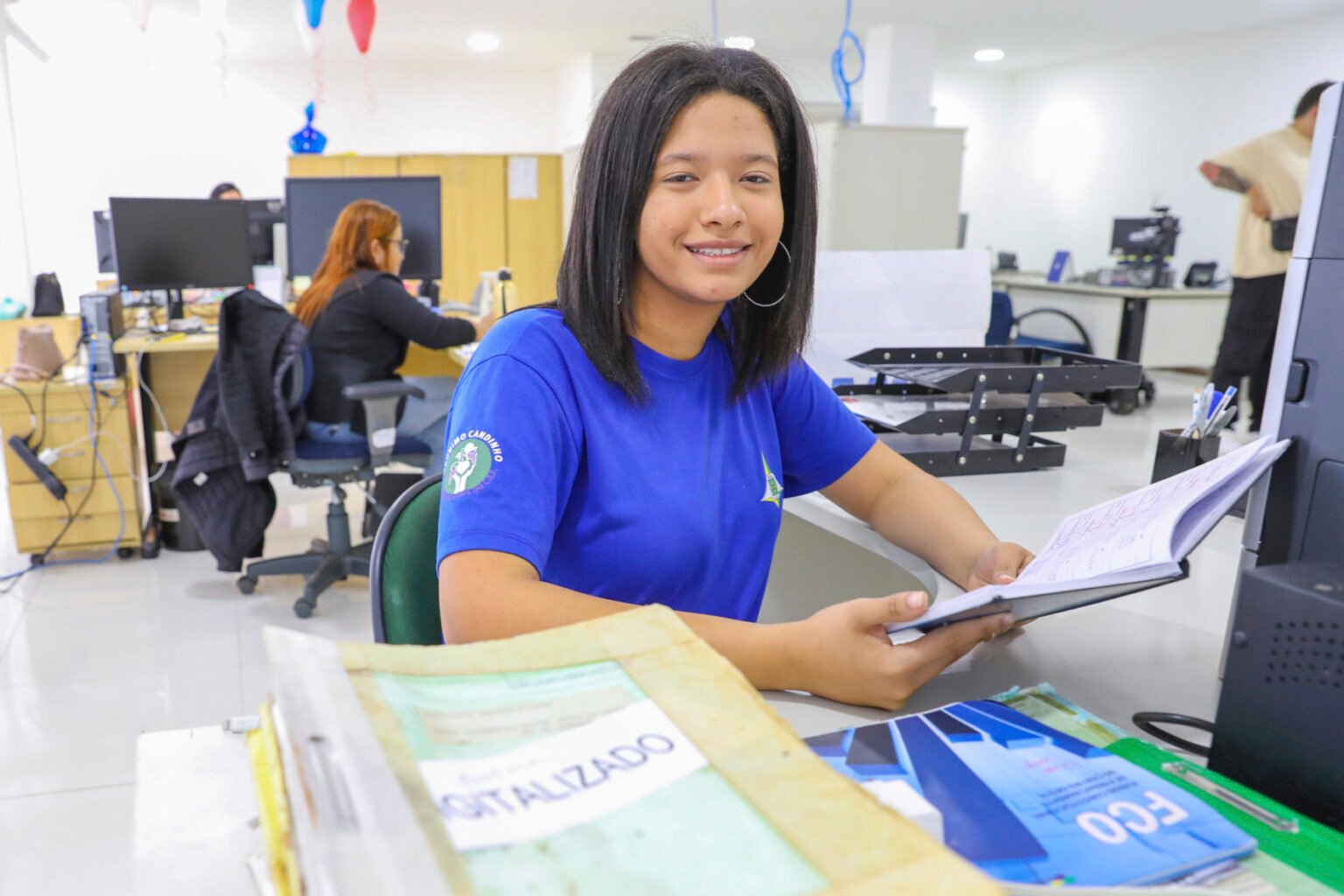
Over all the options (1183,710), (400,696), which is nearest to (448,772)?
(400,696)

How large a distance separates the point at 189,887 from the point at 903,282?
161 cm

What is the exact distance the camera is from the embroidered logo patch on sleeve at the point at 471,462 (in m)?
0.85

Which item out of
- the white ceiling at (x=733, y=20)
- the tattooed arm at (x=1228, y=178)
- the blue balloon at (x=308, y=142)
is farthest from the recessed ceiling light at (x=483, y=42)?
the tattooed arm at (x=1228, y=178)

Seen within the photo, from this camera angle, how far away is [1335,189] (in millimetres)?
757

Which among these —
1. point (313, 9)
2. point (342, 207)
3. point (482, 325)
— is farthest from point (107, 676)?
point (313, 9)

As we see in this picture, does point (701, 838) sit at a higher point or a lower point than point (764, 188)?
lower

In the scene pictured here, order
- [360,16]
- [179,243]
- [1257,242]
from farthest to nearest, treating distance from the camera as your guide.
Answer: [360,16]
[1257,242]
[179,243]

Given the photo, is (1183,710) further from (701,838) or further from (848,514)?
(701,838)

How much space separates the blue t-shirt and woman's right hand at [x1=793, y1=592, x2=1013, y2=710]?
23 centimetres

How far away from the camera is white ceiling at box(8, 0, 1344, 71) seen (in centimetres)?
647

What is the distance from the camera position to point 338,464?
2885mm

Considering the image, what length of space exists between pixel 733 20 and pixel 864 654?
7.44 meters

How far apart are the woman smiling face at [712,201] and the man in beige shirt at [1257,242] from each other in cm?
366

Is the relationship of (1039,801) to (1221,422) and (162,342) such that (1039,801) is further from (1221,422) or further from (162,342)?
(162,342)
